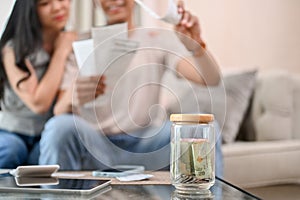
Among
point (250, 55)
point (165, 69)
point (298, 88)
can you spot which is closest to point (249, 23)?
point (250, 55)

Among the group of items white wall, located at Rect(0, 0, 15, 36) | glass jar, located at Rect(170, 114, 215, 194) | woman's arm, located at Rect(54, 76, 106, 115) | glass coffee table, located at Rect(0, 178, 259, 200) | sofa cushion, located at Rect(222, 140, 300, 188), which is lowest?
sofa cushion, located at Rect(222, 140, 300, 188)

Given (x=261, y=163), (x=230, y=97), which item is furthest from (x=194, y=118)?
(x=230, y=97)

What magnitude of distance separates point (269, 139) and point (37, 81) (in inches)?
41.8

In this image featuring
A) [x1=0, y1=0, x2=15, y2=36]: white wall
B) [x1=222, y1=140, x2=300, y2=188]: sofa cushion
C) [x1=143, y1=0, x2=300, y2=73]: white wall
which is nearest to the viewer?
[x1=0, y1=0, x2=15, y2=36]: white wall

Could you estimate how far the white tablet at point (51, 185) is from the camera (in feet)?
2.93

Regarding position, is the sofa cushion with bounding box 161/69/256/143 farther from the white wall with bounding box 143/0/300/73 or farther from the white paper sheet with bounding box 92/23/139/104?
the white wall with bounding box 143/0/300/73

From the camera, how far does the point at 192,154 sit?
2.97ft

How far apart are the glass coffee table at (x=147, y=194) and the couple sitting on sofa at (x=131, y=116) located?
0.25 meters

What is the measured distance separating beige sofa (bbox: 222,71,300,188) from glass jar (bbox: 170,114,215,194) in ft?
2.84

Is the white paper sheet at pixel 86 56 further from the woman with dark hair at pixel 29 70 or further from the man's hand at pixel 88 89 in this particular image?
the woman with dark hair at pixel 29 70

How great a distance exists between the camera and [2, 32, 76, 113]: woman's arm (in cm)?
154

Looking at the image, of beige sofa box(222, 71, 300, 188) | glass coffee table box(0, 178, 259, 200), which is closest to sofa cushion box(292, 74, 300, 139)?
beige sofa box(222, 71, 300, 188)

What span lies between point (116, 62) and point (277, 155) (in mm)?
879

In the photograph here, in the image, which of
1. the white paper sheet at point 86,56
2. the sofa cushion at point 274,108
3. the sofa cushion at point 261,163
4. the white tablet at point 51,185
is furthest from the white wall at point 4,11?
the sofa cushion at point 274,108
